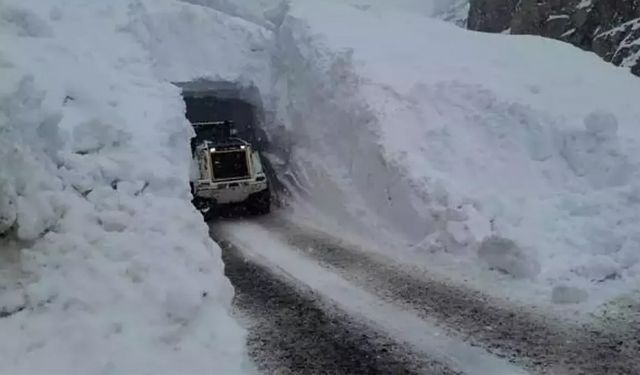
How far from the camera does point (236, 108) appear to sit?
22547mm

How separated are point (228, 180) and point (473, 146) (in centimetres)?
638

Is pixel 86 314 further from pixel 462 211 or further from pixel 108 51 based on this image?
pixel 108 51

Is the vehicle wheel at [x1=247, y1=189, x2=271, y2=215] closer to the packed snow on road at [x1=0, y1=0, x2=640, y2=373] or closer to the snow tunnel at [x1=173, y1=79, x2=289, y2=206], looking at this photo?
the packed snow on road at [x1=0, y1=0, x2=640, y2=373]

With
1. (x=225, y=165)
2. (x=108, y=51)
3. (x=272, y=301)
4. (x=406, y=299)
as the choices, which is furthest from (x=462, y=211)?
(x=108, y=51)

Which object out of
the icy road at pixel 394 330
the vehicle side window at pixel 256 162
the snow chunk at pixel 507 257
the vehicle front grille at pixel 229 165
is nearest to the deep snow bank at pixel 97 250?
the icy road at pixel 394 330

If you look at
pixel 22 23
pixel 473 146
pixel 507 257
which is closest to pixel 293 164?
pixel 473 146

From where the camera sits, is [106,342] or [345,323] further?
[345,323]

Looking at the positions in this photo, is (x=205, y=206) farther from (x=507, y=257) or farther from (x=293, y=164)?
(x=507, y=257)

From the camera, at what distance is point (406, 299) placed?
26.8ft

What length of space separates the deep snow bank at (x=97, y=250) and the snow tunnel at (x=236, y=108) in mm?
7490

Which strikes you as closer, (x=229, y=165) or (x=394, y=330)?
(x=394, y=330)

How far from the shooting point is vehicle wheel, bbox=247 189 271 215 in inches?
619

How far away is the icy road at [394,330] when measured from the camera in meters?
6.18

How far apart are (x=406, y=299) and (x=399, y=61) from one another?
363 inches
